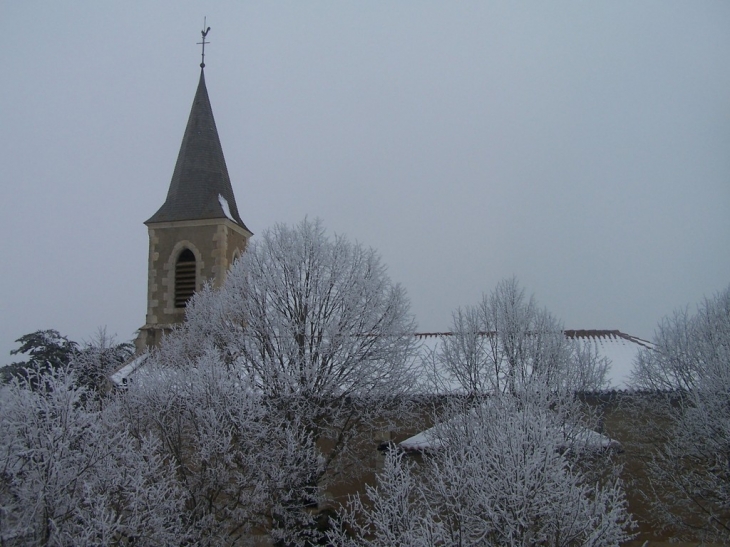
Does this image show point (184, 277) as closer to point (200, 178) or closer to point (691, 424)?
point (200, 178)

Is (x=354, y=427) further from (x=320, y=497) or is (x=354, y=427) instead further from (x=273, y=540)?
(x=273, y=540)

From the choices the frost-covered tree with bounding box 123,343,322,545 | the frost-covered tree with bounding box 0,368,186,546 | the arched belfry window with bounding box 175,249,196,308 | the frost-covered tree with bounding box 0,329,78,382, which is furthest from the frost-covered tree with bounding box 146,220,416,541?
the frost-covered tree with bounding box 0,329,78,382

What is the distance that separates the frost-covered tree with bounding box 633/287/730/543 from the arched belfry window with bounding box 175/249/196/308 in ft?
52.5

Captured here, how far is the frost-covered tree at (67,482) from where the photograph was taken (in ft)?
37.7

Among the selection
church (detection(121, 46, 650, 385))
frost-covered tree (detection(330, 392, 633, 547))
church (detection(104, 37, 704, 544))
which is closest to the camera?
frost-covered tree (detection(330, 392, 633, 547))

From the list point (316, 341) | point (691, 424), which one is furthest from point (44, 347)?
point (691, 424)

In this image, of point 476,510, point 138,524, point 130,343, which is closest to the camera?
point 476,510

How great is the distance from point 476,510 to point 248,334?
9.83 meters

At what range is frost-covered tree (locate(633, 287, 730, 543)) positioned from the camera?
55.1 feet

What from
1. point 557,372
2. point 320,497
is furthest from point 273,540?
point 557,372

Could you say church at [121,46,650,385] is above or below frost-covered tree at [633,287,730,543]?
above

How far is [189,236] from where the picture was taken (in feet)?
89.0

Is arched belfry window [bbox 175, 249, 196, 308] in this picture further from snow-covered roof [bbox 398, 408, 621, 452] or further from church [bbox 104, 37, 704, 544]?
snow-covered roof [bbox 398, 408, 621, 452]

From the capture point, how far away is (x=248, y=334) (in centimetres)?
1981
